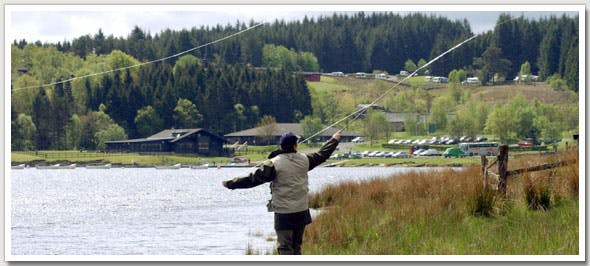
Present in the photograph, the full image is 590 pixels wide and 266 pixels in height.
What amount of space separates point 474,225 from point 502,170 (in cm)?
163

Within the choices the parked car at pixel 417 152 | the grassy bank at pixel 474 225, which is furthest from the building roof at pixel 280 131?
the grassy bank at pixel 474 225

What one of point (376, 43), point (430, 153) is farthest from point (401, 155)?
point (376, 43)

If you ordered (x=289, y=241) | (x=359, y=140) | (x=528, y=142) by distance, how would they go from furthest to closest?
(x=359, y=140) < (x=528, y=142) < (x=289, y=241)

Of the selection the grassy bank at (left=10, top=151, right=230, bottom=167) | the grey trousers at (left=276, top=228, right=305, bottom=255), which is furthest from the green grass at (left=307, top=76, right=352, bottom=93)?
the grey trousers at (left=276, top=228, right=305, bottom=255)

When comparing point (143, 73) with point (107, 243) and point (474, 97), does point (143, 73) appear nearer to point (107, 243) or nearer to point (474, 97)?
point (474, 97)

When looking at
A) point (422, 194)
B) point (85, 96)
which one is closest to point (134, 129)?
point (85, 96)

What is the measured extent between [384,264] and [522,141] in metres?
113

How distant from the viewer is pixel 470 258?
10.8 m

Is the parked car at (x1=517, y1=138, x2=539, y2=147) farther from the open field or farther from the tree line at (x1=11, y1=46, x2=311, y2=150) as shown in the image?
the tree line at (x1=11, y1=46, x2=311, y2=150)

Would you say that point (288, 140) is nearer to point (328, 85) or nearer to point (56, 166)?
point (56, 166)

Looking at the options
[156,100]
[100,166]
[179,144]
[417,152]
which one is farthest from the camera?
[156,100]

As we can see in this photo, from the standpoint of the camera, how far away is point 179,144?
123188 millimetres

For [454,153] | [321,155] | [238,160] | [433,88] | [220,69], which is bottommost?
[238,160]

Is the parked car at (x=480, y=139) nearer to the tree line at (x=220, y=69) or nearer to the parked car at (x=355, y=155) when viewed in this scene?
the tree line at (x=220, y=69)
